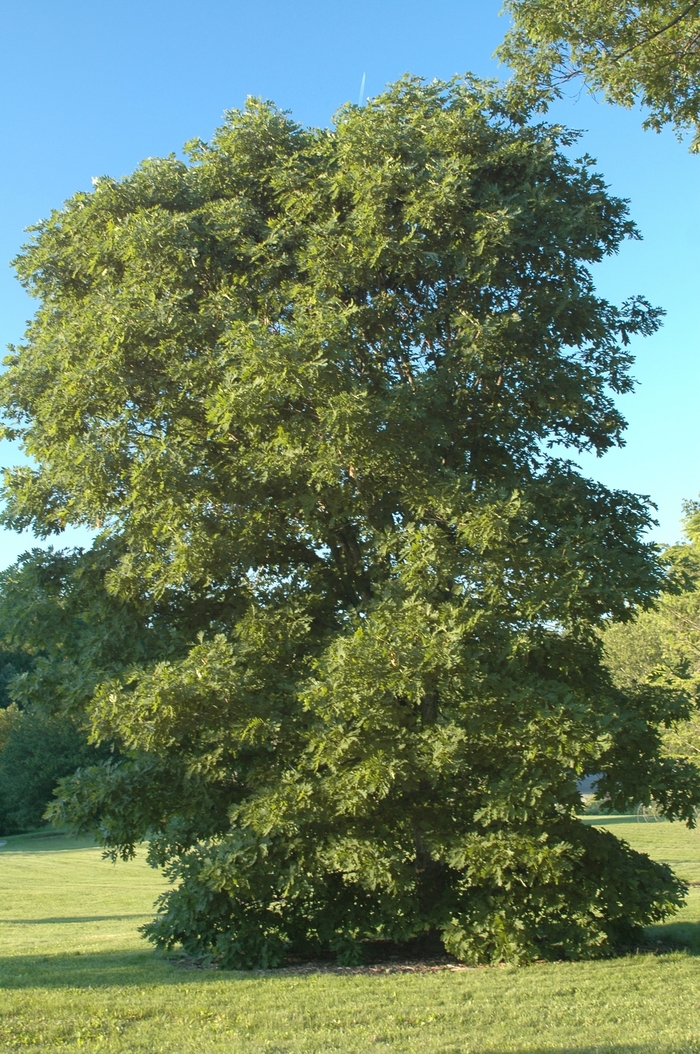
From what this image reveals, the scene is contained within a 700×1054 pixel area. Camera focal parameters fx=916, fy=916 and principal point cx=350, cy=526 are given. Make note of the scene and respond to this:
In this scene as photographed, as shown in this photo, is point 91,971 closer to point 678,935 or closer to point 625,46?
point 678,935

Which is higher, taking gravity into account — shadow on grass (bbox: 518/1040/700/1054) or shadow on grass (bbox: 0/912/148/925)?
shadow on grass (bbox: 518/1040/700/1054)

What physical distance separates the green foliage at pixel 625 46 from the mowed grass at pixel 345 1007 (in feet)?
24.6

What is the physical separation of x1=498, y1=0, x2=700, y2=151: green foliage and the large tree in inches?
61.2

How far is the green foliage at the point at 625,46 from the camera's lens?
806 centimetres

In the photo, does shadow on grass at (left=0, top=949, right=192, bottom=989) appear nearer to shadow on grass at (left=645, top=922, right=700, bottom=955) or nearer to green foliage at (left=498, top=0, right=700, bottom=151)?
shadow on grass at (left=645, top=922, right=700, bottom=955)

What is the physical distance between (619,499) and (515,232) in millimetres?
3310

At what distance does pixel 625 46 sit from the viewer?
8328mm

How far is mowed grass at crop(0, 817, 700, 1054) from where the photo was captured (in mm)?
5910

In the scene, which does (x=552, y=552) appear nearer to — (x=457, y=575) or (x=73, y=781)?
(x=457, y=575)

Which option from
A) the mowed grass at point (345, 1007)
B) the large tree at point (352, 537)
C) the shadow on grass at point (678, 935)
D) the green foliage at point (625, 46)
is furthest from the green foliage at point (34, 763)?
the green foliage at point (625, 46)

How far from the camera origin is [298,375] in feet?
29.5

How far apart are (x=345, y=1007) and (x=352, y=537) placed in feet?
16.9

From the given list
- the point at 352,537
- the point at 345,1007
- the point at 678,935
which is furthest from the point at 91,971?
the point at 678,935

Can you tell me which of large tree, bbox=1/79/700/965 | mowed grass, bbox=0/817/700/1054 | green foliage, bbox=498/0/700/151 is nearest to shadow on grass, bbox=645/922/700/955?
mowed grass, bbox=0/817/700/1054
